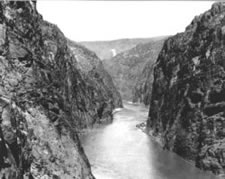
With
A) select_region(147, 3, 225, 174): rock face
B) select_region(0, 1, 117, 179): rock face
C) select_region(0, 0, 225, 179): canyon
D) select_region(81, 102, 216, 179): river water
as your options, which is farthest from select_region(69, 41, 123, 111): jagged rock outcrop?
select_region(0, 1, 117, 179): rock face

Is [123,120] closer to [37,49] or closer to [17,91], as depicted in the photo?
[37,49]

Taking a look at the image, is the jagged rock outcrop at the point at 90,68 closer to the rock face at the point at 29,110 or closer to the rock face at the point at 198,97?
the rock face at the point at 198,97

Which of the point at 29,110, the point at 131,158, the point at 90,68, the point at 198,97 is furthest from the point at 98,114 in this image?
the point at 29,110

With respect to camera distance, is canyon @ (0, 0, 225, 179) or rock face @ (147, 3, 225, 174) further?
rock face @ (147, 3, 225, 174)

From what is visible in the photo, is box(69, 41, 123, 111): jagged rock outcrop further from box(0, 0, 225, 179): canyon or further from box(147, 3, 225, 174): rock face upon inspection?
box(147, 3, 225, 174): rock face

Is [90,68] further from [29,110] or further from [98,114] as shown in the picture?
[29,110]

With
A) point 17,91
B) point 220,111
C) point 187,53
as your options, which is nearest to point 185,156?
point 220,111
